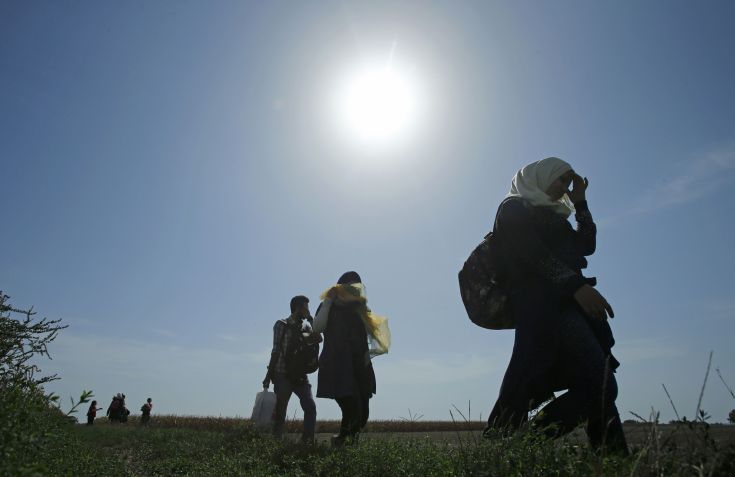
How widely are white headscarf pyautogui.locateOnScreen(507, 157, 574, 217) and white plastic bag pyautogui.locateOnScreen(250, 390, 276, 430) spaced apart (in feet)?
16.8

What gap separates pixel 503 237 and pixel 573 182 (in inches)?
37.9

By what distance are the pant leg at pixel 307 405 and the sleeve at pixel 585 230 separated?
14.9 ft

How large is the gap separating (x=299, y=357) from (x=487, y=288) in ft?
14.3

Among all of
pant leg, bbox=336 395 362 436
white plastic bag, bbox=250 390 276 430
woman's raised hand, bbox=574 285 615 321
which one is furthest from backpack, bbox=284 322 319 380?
woman's raised hand, bbox=574 285 615 321

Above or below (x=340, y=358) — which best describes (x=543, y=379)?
below

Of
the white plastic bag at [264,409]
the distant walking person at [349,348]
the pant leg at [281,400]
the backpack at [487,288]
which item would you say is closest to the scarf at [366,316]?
the distant walking person at [349,348]

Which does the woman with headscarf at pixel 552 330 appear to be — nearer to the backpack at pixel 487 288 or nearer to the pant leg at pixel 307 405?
the backpack at pixel 487 288

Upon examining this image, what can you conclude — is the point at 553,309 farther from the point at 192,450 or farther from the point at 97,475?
the point at 192,450

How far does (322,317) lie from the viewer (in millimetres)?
6648

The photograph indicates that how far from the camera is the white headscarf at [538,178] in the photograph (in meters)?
4.02

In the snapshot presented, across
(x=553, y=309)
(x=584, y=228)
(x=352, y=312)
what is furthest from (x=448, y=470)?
(x=352, y=312)

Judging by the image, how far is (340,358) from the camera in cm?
631

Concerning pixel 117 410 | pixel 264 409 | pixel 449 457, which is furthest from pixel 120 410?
pixel 449 457

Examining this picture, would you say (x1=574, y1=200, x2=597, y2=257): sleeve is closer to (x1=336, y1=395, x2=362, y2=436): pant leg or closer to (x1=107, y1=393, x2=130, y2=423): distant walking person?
(x1=336, y1=395, x2=362, y2=436): pant leg
